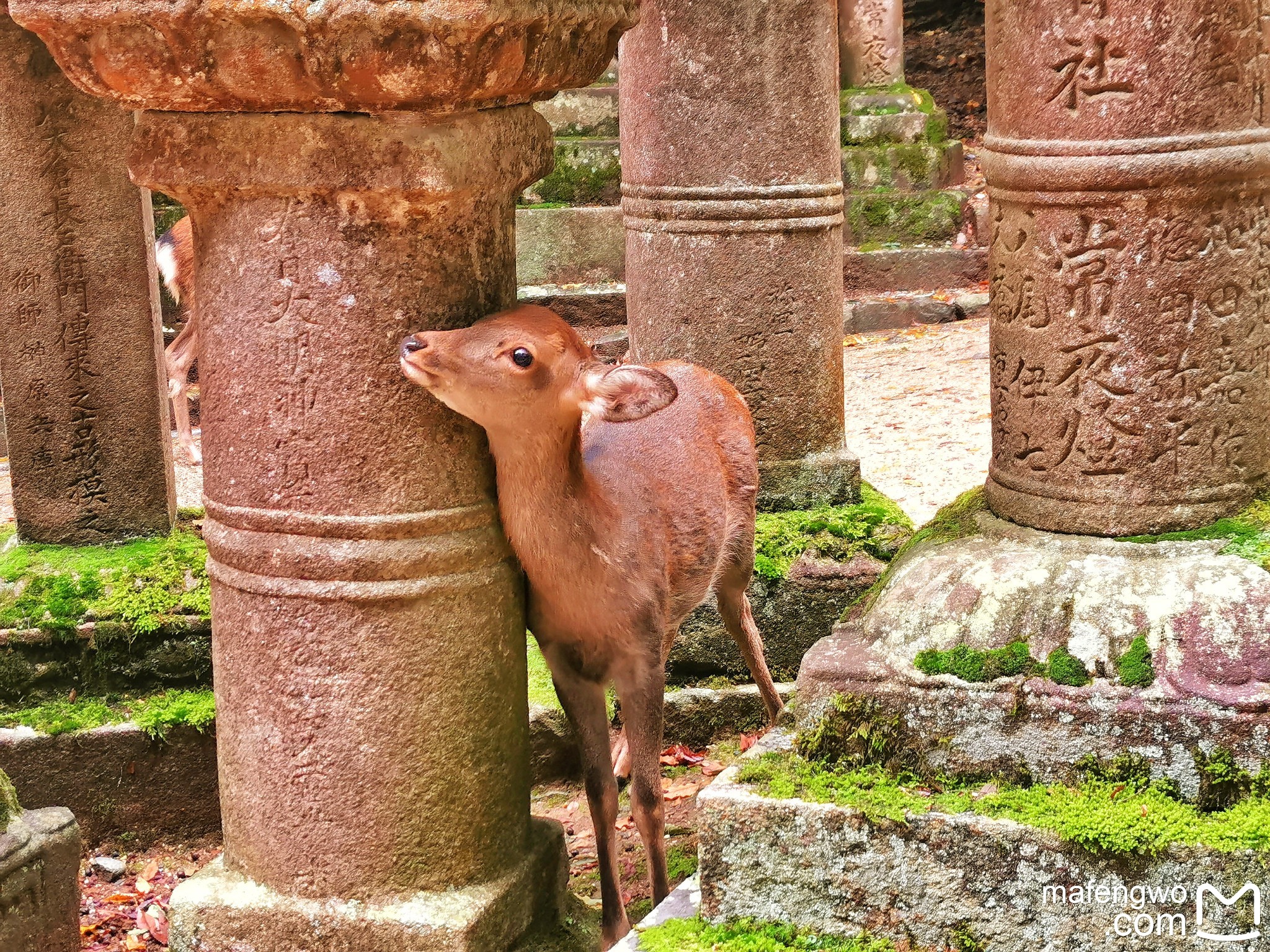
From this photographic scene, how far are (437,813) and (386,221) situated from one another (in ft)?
4.36

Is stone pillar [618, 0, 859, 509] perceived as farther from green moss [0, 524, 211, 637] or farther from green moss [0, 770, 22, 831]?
green moss [0, 770, 22, 831]

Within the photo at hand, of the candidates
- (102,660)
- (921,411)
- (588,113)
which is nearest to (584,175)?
(588,113)

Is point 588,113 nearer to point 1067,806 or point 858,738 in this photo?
point 858,738

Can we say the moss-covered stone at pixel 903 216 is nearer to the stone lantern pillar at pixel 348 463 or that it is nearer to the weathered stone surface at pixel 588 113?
the weathered stone surface at pixel 588 113

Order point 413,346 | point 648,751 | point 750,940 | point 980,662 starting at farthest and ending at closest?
point 648,751 < point 980,662 < point 750,940 < point 413,346

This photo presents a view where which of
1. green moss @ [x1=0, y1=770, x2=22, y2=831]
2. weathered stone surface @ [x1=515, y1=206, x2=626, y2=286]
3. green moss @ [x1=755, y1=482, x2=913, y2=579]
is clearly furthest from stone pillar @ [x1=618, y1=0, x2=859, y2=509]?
weathered stone surface @ [x1=515, y1=206, x2=626, y2=286]

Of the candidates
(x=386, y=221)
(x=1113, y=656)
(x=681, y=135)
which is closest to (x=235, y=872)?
(x=386, y=221)

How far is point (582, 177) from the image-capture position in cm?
1215

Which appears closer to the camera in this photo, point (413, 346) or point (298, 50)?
point (298, 50)

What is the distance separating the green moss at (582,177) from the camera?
12070 mm

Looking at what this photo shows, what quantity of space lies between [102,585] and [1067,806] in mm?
3543

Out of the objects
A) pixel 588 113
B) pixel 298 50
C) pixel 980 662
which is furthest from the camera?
pixel 588 113

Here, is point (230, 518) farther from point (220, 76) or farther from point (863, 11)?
point (863, 11)
